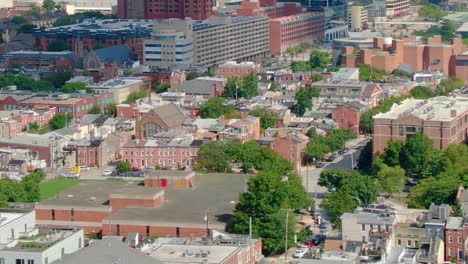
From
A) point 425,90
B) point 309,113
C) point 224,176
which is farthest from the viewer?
point 425,90

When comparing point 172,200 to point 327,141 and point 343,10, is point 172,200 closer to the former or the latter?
point 327,141

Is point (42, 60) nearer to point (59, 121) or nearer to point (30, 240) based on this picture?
point (59, 121)

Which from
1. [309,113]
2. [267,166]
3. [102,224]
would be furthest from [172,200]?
[309,113]

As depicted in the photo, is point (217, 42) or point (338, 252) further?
point (217, 42)

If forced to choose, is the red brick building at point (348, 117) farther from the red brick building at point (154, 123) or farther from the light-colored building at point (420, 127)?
the red brick building at point (154, 123)

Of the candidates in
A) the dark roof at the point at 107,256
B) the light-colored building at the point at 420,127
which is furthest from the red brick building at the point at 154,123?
the dark roof at the point at 107,256

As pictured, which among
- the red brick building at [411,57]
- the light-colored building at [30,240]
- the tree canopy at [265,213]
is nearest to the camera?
the light-colored building at [30,240]

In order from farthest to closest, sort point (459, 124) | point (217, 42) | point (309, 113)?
point (217, 42) < point (309, 113) < point (459, 124)
